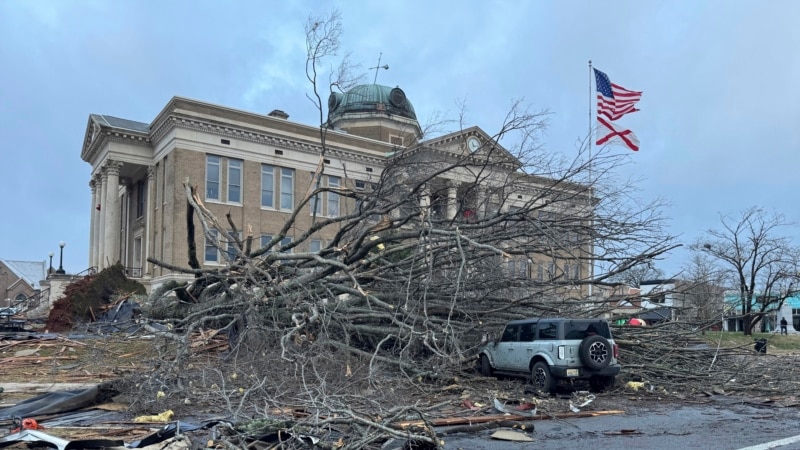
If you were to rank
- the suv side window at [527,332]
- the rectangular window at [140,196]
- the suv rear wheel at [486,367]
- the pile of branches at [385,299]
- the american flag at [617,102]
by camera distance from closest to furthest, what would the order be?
the pile of branches at [385,299]
the suv side window at [527,332]
the suv rear wheel at [486,367]
the american flag at [617,102]
the rectangular window at [140,196]

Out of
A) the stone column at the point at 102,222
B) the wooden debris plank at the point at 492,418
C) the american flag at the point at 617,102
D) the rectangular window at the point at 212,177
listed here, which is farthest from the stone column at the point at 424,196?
the stone column at the point at 102,222

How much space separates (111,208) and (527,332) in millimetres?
35055

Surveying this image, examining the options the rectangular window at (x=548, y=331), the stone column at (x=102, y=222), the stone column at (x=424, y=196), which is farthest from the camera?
the stone column at (x=102, y=222)

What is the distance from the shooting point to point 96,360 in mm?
13289

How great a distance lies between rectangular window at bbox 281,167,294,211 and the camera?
133 ft

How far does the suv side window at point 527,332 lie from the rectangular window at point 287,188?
29.6m

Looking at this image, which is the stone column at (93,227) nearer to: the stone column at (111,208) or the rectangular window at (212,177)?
the stone column at (111,208)

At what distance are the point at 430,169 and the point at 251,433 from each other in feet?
39.6

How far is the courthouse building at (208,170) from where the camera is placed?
36.5 meters

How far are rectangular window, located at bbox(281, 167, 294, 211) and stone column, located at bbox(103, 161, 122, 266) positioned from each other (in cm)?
1021

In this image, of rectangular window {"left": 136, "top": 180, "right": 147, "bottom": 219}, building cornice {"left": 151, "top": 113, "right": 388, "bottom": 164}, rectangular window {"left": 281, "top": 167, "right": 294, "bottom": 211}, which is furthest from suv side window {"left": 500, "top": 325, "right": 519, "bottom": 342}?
rectangular window {"left": 136, "top": 180, "right": 147, "bottom": 219}

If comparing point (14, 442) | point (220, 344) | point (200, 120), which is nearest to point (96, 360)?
point (220, 344)

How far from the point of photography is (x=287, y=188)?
40719 millimetres

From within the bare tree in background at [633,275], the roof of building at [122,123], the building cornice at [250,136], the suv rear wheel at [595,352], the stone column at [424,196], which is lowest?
the suv rear wheel at [595,352]
